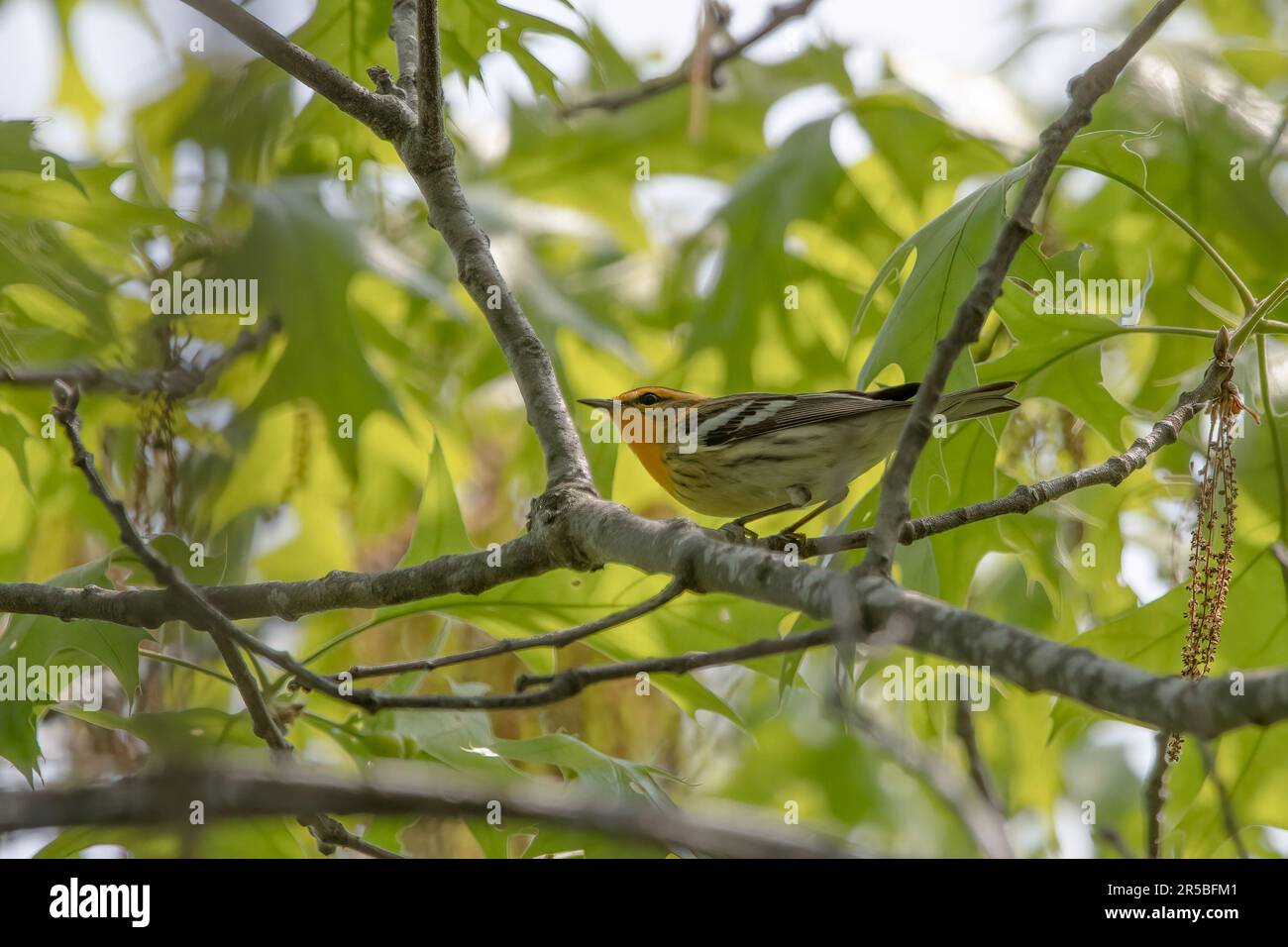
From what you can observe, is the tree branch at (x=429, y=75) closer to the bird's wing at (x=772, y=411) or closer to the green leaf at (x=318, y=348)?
the bird's wing at (x=772, y=411)

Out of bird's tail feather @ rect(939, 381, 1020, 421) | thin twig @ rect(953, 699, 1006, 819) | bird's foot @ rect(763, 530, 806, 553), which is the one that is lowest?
thin twig @ rect(953, 699, 1006, 819)

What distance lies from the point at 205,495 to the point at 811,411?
2.80 metres

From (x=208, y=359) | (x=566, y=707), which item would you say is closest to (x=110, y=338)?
(x=208, y=359)

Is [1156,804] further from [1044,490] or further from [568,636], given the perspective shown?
[568,636]

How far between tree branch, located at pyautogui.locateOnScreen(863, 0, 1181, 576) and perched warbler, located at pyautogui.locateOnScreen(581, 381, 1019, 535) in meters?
1.65

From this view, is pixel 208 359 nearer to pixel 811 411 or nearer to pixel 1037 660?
pixel 811 411

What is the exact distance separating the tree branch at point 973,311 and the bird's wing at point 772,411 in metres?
1.78

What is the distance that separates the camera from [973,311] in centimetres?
174

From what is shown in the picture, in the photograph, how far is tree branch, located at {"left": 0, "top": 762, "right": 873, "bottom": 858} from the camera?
80cm

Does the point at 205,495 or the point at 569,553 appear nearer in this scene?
the point at 205,495

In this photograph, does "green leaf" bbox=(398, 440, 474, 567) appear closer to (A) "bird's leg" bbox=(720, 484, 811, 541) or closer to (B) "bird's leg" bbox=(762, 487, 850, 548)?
(A) "bird's leg" bbox=(720, 484, 811, 541)

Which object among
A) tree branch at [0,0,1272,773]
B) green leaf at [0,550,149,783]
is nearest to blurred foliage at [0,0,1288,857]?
green leaf at [0,550,149,783]

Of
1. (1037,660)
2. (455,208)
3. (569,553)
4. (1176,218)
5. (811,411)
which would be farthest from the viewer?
(811,411)

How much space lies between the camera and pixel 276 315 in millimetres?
4965
